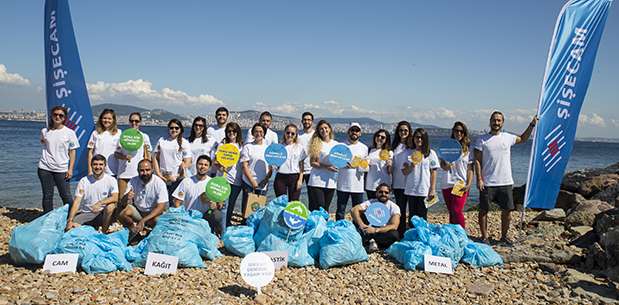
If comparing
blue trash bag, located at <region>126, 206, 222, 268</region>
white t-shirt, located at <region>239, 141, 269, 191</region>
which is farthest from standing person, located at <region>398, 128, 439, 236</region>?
blue trash bag, located at <region>126, 206, 222, 268</region>

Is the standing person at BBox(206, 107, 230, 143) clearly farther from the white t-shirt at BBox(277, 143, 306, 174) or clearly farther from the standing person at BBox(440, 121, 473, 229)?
the standing person at BBox(440, 121, 473, 229)

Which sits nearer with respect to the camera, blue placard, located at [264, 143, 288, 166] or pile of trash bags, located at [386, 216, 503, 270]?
pile of trash bags, located at [386, 216, 503, 270]

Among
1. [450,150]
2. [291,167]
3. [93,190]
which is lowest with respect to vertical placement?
[93,190]

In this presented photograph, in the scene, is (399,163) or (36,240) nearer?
(36,240)

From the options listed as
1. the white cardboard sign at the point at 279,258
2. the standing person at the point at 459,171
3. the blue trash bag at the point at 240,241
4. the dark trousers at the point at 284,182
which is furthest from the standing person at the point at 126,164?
the standing person at the point at 459,171

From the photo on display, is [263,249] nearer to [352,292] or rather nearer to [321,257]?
[321,257]

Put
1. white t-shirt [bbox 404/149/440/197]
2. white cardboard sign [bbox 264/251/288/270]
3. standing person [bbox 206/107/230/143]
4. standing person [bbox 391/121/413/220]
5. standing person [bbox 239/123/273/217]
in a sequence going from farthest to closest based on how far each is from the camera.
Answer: standing person [bbox 206/107/230/143] < standing person [bbox 239/123/273/217] < standing person [bbox 391/121/413/220] < white t-shirt [bbox 404/149/440/197] < white cardboard sign [bbox 264/251/288/270]

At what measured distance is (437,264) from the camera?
17.3 ft

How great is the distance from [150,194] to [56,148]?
5.57 ft

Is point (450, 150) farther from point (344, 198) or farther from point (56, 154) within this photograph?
point (56, 154)

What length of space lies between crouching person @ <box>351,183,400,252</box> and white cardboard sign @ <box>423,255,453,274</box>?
0.83 metres

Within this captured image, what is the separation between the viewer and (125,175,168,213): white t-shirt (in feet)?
19.4

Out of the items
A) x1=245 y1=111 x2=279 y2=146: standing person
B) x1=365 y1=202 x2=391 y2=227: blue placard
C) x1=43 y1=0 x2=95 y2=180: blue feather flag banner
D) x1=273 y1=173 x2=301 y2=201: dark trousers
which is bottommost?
x1=365 y1=202 x2=391 y2=227: blue placard

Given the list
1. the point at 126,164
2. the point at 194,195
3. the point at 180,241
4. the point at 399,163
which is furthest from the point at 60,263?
the point at 399,163
